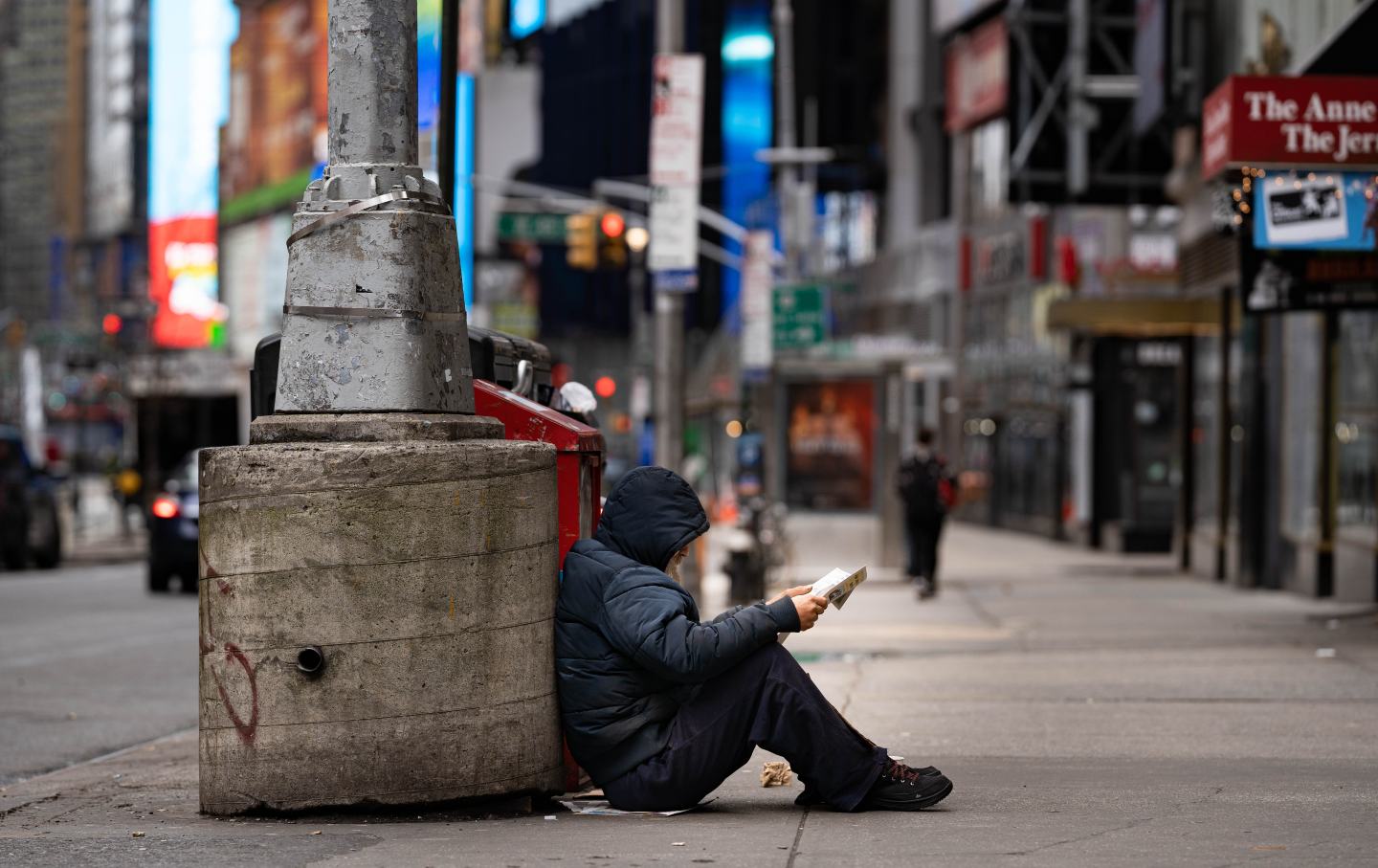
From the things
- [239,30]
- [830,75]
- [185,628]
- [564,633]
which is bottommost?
[185,628]

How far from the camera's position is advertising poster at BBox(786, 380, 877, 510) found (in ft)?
119

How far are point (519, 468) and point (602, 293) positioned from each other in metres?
97.5

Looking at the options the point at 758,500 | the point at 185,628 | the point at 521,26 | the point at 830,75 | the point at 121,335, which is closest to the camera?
the point at 185,628

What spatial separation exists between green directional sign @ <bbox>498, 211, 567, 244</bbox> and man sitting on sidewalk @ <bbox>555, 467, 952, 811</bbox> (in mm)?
26039

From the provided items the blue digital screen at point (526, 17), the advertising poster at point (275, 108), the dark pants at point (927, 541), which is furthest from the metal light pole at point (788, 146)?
the blue digital screen at point (526, 17)

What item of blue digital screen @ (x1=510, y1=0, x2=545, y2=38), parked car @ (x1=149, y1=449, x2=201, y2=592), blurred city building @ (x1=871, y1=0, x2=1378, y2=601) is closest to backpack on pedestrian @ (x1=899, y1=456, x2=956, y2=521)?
blurred city building @ (x1=871, y1=0, x2=1378, y2=601)

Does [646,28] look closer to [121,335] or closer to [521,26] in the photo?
[521,26]

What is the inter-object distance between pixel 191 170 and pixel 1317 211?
100137mm

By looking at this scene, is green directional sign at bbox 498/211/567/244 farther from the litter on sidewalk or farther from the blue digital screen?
the blue digital screen

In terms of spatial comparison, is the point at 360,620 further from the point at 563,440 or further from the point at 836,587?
the point at 836,587

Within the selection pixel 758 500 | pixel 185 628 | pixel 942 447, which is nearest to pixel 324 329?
pixel 185 628

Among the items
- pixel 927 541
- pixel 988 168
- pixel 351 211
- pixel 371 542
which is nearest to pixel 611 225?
pixel 927 541

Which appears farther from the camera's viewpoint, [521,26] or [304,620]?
[521,26]

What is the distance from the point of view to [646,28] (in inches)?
3625
